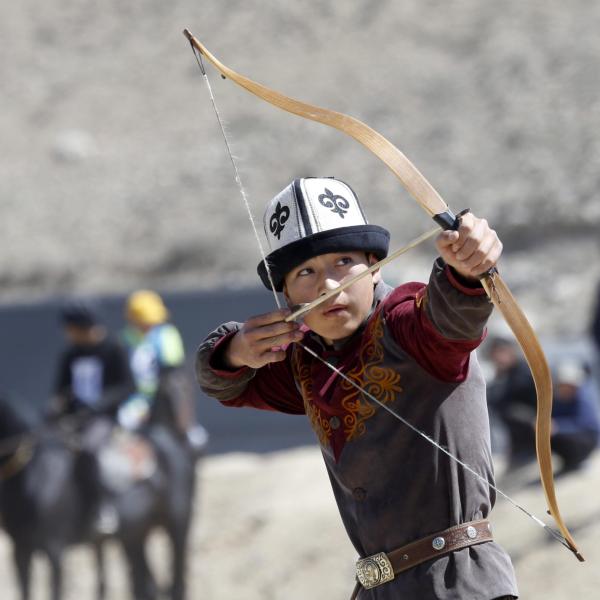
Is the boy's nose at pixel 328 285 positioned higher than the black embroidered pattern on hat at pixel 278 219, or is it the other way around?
the black embroidered pattern on hat at pixel 278 219

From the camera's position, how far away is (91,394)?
1062 centimetres

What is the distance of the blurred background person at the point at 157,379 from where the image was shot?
1045 centimetres

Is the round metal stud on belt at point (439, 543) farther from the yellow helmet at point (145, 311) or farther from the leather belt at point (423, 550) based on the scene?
the yellow helmet at point (145, 311)

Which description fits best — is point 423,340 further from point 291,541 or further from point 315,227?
point 291,541

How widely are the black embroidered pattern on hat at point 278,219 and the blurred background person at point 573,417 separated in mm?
6873

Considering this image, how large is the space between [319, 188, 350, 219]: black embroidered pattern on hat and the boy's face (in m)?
0.11

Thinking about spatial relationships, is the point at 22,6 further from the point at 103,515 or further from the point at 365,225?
the point at 365,225

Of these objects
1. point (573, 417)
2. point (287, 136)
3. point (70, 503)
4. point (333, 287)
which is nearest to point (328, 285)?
point (333, 287)

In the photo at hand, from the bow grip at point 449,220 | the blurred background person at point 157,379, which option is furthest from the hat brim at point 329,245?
the blurred background person at point 157,379

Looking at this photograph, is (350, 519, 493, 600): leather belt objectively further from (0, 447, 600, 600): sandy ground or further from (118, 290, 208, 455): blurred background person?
(118, 290, 208, 455): blurred background person

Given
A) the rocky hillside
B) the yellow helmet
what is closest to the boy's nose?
the yellow helmet

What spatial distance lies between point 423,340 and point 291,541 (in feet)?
29.6

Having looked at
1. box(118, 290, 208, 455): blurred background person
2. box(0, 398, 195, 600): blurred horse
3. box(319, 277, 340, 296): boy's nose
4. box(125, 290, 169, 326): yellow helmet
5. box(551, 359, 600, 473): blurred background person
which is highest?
box(125, 290, 169, 326): yellow helmet

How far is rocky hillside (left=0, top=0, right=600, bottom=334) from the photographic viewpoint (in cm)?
2106
